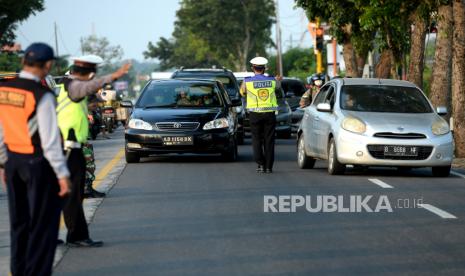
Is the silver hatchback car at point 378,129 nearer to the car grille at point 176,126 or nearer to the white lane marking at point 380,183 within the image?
the white lane marking at point 380,183

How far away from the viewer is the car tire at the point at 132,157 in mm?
21766

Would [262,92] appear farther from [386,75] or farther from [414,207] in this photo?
[386,75]

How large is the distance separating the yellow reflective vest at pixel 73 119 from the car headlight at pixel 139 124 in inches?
433

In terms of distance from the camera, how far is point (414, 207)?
46.5ft

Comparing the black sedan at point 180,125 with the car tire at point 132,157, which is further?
the car tire at point 132,157

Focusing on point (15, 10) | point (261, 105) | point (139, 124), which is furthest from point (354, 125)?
point (15, 10)

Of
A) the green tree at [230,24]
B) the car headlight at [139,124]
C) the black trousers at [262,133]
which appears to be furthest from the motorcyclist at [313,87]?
the green tree at [230,24]

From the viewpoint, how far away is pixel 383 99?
1956 cm

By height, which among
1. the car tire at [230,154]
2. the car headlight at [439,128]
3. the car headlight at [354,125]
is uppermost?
the car headlight at [354,125]

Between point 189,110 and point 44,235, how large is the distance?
555 inches

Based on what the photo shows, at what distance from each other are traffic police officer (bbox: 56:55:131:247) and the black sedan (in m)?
10.5

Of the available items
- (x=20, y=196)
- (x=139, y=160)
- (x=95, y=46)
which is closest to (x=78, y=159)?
(x=20, y=196)

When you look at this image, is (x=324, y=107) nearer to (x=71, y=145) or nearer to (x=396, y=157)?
(x=396, y=157)

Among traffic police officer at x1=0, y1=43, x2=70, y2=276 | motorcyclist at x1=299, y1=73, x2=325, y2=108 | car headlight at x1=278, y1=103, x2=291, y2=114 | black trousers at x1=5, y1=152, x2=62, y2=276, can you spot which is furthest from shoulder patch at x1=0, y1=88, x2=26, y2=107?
car headlight at x1=278, y1=103, x2=291, y2=114
